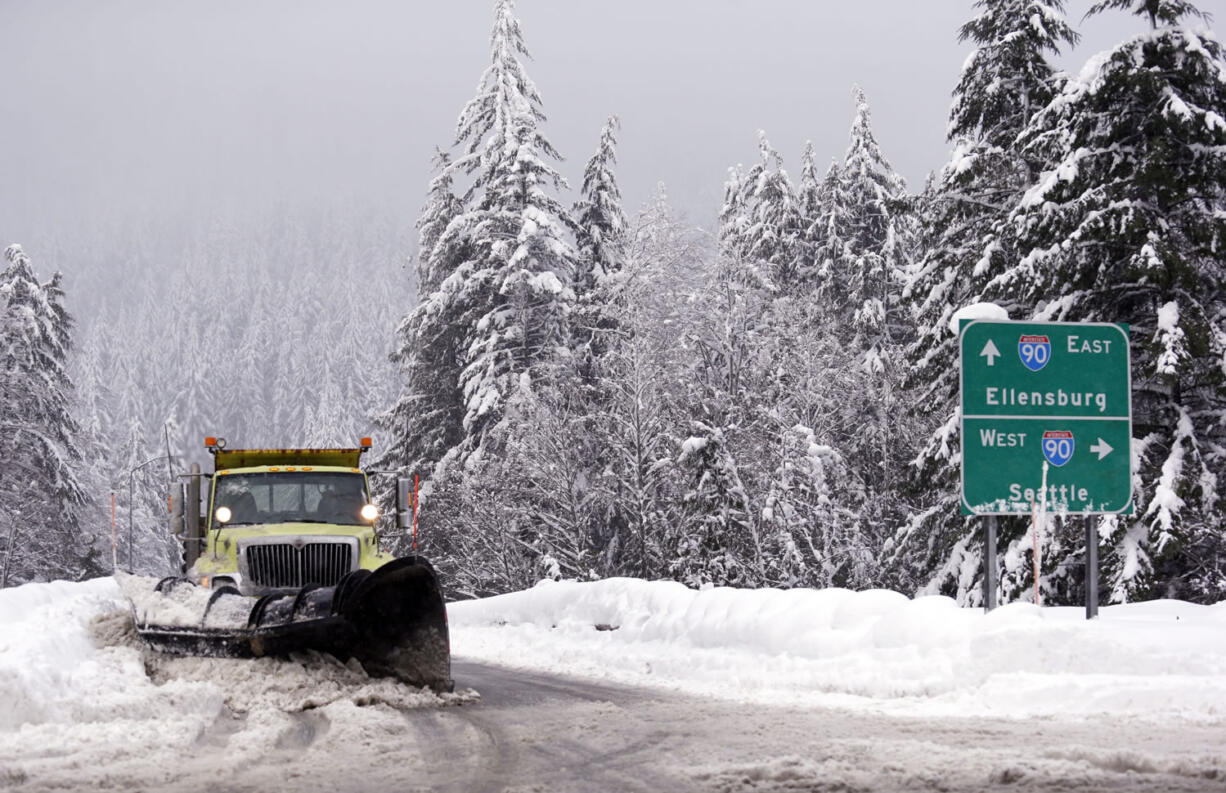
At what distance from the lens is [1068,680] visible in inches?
387

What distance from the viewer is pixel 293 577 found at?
12734 millimetres

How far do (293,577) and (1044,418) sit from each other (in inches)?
310

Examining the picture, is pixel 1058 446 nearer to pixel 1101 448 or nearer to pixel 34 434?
pixel 1101 448

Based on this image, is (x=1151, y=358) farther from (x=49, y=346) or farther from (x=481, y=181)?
(x=49, y=346)

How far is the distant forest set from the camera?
61.6 ft

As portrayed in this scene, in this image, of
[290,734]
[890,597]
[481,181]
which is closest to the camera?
[290,734]

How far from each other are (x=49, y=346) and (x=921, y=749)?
133 ft

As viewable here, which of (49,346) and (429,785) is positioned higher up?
(49,346)

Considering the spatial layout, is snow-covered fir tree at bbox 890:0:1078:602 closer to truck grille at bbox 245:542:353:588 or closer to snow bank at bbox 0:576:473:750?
truck grille at bbox 245:542:353:588

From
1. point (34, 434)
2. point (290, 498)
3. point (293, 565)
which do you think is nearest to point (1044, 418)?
point (293, 565)

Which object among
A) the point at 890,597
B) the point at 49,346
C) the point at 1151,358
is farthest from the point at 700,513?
the point at 49,346

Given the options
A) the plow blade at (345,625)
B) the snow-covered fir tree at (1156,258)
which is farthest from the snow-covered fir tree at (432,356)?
the plow blade at (345,625)

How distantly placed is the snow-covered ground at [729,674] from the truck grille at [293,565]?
1306mm

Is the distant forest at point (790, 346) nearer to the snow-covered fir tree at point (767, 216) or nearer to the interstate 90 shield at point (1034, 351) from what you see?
the snow-covered fir tree at point (767, 216)
